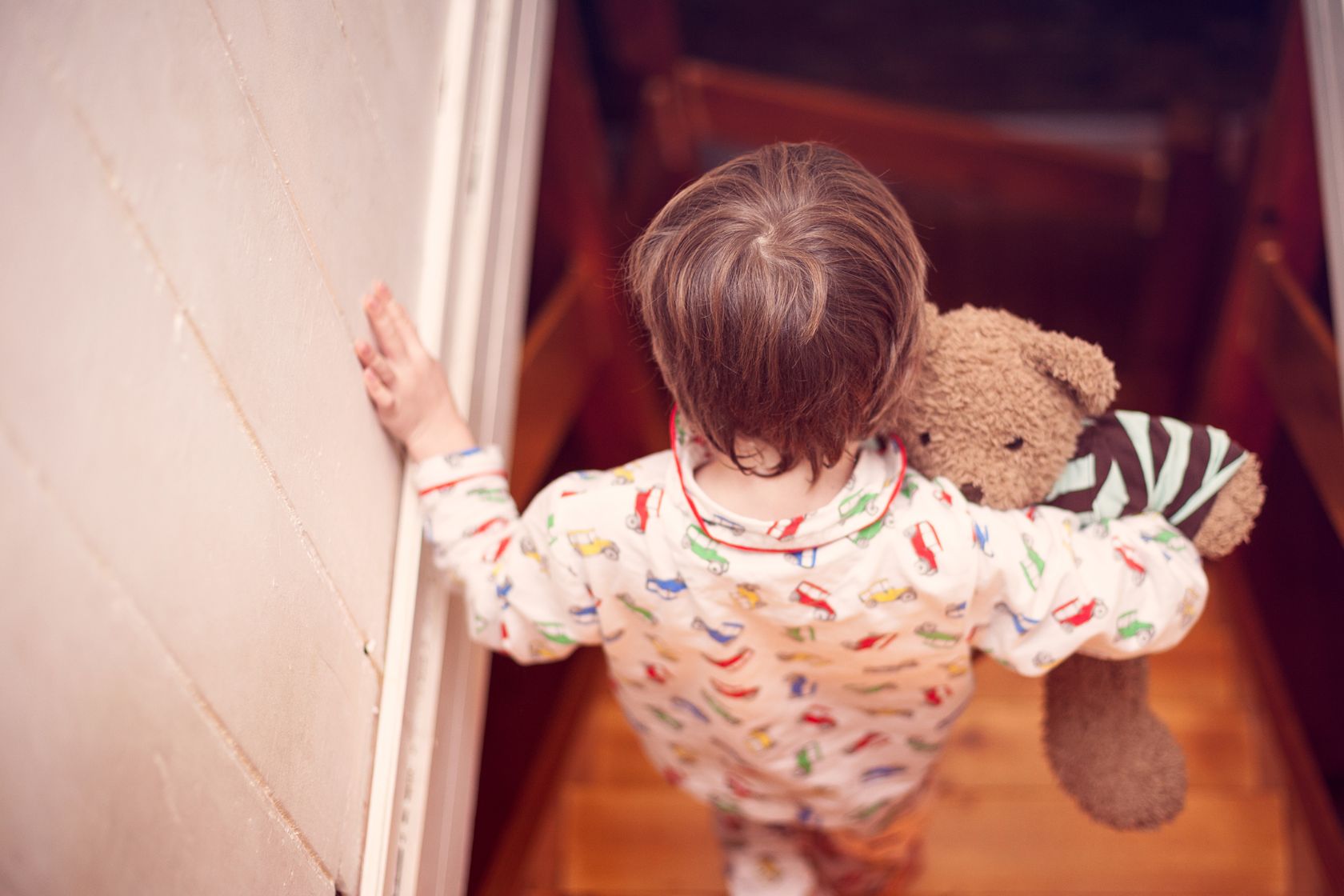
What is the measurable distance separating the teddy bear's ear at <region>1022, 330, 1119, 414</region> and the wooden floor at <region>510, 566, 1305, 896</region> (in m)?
1.00

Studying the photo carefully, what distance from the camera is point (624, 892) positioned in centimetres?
162

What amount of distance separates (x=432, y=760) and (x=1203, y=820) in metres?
1.14

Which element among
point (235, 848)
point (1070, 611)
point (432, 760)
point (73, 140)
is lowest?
point (432, 760)

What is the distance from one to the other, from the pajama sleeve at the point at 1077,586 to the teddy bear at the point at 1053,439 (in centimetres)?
1

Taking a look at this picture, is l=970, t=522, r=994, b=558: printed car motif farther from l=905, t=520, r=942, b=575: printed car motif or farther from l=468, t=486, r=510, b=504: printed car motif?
l=468, t=486, r=510, b=504: printed car motif

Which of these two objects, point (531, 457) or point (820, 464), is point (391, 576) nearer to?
point (820, 464)

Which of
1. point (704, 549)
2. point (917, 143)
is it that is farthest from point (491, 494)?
point (917, 143)

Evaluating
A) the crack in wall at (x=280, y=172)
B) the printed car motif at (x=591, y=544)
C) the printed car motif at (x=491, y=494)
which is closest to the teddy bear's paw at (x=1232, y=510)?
the printed car motif at (x=591, y=544)

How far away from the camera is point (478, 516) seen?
0.91 metres

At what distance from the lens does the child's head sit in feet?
2.14

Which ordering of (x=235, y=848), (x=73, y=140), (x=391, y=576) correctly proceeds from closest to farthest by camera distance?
(x=73, y=140), (x=235, y=848), (x=391, y=576)

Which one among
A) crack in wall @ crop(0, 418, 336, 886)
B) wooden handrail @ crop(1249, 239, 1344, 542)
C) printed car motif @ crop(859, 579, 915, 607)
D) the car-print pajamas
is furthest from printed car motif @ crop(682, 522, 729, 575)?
wooden handrail @ crop(1249, 239, 1344, 542)

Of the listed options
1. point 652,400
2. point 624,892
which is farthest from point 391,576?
point 652,400

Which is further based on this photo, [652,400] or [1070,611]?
[652,400]
